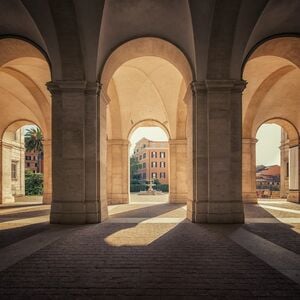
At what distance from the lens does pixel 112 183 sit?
64.2ft

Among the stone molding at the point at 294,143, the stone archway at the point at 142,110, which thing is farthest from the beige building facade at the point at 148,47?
the stone molding at the point at 294,143

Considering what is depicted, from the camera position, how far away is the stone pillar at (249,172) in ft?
61.1

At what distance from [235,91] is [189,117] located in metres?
2.22

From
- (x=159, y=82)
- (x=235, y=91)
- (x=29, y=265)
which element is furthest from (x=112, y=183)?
(x=29, y=265)

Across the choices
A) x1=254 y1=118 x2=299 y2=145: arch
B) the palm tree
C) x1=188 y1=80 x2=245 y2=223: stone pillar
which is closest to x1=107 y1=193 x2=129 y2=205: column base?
x1=188 y1=80 x2=245 y2=223: stone pillar

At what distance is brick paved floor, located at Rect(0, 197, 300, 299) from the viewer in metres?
4.03

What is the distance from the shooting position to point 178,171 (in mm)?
19344

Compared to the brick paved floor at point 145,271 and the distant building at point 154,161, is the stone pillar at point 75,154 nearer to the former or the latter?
the brick paved floor at point 145,271

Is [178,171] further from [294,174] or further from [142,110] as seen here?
[294,174]

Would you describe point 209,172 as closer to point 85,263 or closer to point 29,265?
point 85,263

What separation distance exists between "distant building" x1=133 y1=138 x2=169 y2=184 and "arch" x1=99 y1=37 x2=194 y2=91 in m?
63.4

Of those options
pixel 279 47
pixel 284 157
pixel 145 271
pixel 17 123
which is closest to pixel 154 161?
pixel 284 157

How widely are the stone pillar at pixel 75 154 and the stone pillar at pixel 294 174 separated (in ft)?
54.3

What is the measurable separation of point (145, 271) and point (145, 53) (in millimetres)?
10473
